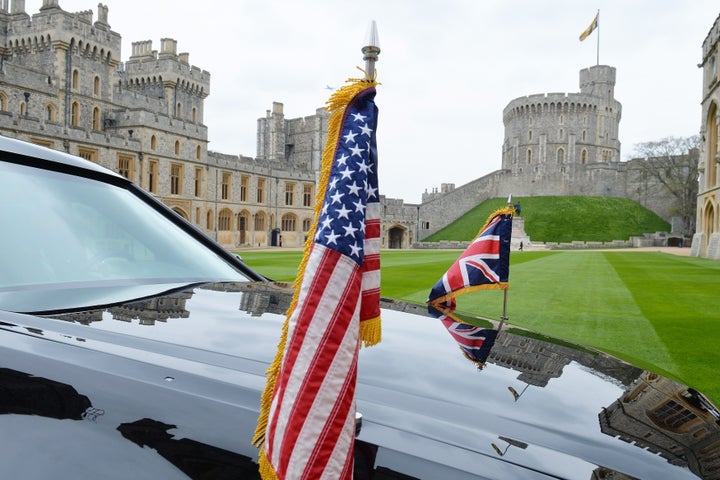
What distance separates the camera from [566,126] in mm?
74938

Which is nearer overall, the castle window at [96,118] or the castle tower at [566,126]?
the castle window at [96,118]

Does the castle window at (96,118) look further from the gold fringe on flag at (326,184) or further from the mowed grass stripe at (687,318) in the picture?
the gold fringe on flag at (326,184)

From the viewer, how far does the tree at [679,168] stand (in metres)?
54.5

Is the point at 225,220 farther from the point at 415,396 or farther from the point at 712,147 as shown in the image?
the point at 415,396

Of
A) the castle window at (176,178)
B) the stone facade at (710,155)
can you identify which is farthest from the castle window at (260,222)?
the stone facade at (710,155)

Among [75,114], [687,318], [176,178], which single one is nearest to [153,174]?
[176,178]

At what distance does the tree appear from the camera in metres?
54.5

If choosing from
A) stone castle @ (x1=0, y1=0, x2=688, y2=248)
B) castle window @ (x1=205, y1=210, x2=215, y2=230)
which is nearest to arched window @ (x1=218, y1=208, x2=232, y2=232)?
stone castle @ (x1=0, y1=0, x2=688, y2=248)

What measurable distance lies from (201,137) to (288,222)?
12786 millimetres

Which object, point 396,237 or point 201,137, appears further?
point 396,237

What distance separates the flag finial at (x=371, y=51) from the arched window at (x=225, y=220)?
44625mm

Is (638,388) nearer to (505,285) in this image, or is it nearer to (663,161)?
(505,285)

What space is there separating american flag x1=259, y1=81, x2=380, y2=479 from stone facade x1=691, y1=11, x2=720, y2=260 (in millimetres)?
32095

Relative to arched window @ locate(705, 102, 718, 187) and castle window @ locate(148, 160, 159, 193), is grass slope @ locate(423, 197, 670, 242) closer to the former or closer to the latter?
arched window @ locate(705, 102, 718, 187)
